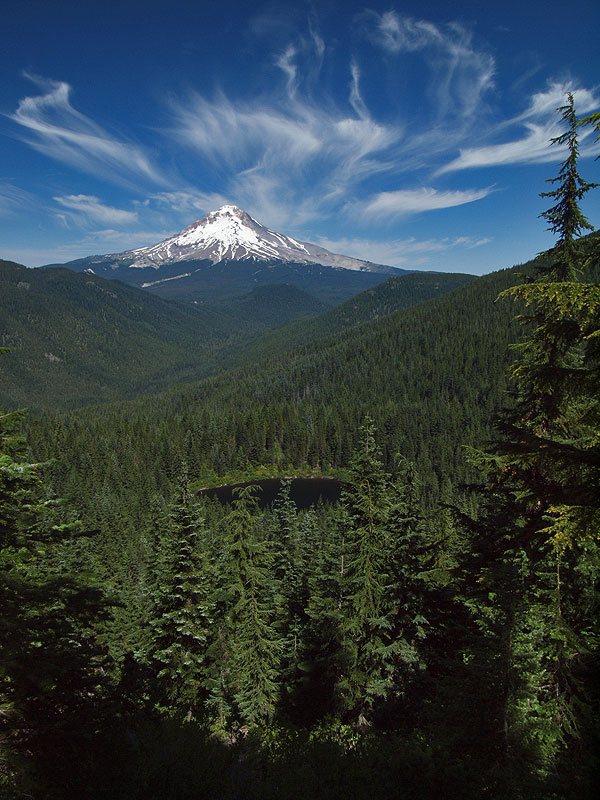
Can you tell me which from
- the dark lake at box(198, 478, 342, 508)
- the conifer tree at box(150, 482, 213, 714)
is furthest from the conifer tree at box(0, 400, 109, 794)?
the dark lake at box(198, 478, 342, 508)

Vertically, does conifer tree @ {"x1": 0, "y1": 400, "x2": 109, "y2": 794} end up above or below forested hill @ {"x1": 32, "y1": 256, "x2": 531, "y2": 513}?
above

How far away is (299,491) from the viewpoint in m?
107

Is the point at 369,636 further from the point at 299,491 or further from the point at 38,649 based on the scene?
the point at 299,491

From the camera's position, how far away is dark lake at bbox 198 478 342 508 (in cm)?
9784

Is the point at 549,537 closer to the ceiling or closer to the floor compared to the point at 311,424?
closer to the ceiling

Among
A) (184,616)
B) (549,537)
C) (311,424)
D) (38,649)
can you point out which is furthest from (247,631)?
(311,424)

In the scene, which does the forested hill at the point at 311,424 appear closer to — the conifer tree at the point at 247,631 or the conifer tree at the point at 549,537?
the conifer tree at the point at 247,631

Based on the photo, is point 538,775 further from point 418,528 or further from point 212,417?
point 212,417

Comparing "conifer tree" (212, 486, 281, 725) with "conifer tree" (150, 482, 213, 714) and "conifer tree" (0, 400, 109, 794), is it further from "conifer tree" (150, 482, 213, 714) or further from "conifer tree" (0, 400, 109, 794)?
"conifer tree" (0, 400, 109, 794)

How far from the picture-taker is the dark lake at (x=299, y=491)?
97.8 metres

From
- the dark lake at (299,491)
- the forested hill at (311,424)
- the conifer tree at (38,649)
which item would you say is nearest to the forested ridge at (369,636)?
the conifer tree at (38,649)

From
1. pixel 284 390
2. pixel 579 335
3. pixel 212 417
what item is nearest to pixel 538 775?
pixel 579 335

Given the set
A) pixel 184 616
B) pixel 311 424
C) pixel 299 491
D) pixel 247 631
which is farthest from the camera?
pixel 311 424

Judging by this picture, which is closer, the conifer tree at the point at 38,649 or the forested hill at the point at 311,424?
the conifer tree at the point at 38,649
